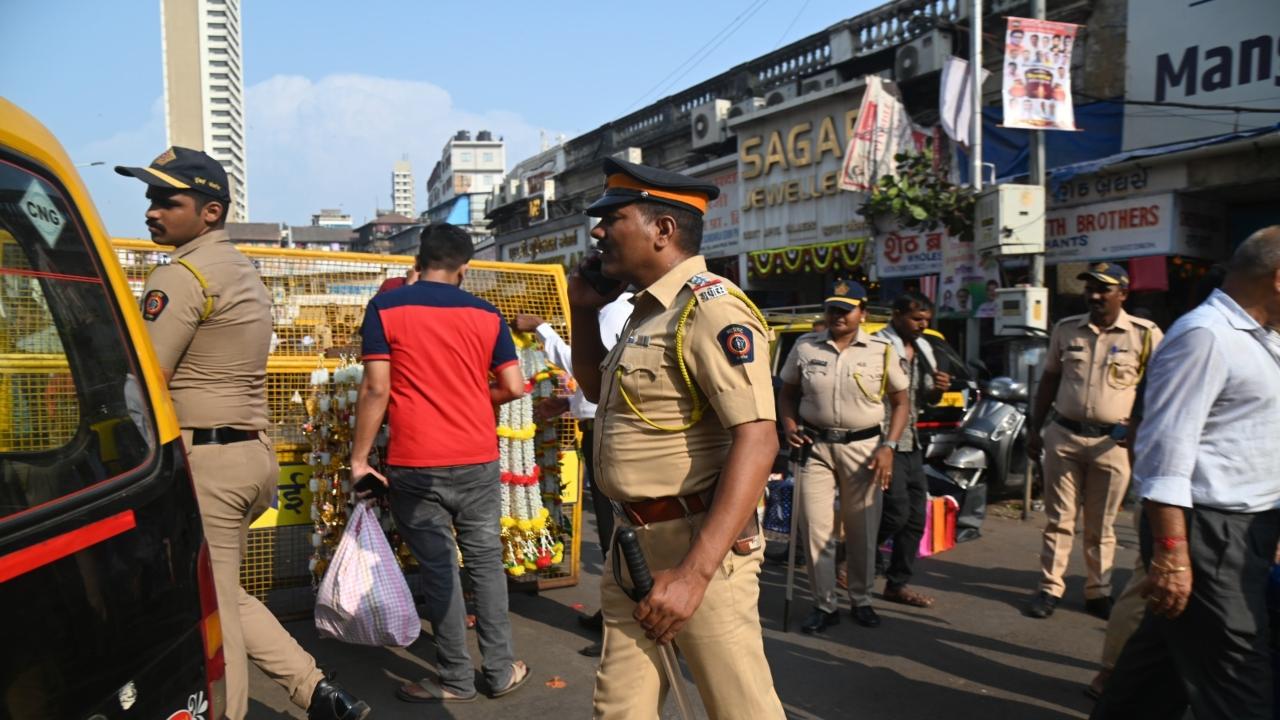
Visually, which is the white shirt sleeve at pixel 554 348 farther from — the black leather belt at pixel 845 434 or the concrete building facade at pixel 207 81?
the concrete building facade at pixel 207 81

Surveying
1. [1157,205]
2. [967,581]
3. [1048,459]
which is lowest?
[967,581]

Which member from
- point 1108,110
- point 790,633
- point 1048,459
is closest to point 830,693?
point 790,633

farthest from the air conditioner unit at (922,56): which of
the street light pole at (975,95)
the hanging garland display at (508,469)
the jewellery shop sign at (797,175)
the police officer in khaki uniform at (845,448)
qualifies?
the hanging garland display at (508,469)

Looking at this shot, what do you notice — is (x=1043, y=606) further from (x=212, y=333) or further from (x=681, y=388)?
(x=212, y=333)

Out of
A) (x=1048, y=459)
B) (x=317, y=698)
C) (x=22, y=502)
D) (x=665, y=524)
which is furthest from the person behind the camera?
(x=1048, y=459)

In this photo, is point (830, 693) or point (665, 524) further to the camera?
point (830, 693)

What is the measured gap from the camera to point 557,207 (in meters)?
28.0

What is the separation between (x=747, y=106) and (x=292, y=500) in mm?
14647

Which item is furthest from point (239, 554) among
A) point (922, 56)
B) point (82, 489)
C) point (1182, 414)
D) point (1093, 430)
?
point (922, 56)

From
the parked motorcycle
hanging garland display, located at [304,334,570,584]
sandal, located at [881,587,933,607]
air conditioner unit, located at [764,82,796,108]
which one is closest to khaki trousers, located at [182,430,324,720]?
hanging garland display, located at [304,334,570,584]

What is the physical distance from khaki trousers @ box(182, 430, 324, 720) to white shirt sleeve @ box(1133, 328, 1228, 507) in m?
2.96

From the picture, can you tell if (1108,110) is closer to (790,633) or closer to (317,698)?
(790,633)

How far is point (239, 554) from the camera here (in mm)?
3160

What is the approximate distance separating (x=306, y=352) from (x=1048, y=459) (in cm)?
432
